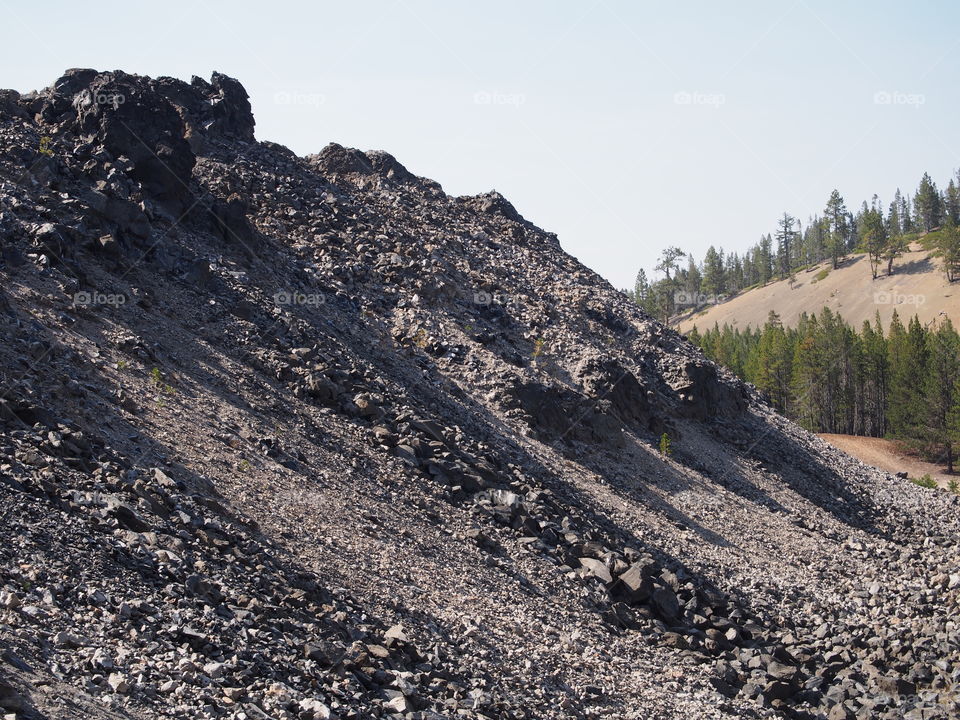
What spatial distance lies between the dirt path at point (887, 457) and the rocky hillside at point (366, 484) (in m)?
19.8

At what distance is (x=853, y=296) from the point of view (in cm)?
12669

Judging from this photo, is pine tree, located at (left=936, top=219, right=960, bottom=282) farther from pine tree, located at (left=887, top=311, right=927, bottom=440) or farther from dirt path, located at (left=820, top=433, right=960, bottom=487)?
dirt path, located at (left=820, top=433, right=960, bottom=487)

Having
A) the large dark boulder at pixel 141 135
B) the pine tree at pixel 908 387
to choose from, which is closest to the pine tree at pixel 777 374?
the pine tree at pixel 908 387

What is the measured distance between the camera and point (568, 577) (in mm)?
23312

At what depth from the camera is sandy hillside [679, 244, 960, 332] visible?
Result: 114 m

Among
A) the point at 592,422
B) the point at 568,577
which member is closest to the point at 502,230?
the point at 592,422

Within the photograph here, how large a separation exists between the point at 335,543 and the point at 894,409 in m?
61.9

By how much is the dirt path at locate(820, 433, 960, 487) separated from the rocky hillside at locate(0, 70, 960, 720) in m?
19.8

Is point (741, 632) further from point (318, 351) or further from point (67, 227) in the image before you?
point (67, 227)

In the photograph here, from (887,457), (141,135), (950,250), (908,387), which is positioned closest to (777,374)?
(908,387)

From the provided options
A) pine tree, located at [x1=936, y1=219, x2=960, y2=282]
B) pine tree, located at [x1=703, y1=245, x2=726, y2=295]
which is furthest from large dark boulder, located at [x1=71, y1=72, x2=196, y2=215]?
pine tree, located at [x1=703, y1=245, x2=726, y2=295]

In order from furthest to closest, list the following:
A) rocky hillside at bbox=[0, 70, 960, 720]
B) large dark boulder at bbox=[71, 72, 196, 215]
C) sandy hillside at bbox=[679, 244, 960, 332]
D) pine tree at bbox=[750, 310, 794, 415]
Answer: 1. sandy hillside at bbox=[679, 244, 960, 332]
2. pine tree at bbox=[750, 310, 794, 415]
3. large dark boulder at bbox=[71, 72, 196, 215]
4. rocky hillside at bbox=[0, 70, 960, 720]

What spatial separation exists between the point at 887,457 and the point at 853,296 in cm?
7144

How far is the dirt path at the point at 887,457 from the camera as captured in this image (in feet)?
196
